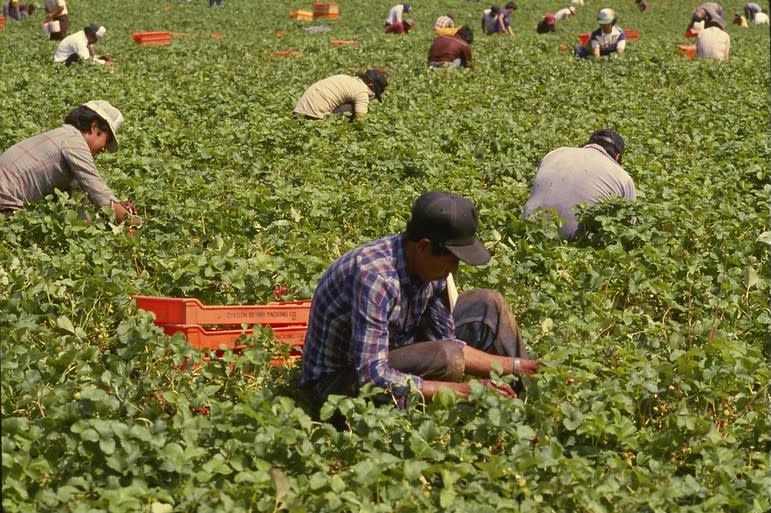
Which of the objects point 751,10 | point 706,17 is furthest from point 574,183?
point 751,10

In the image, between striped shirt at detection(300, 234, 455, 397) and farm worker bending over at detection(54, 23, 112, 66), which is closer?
striped shirt at detection(300, 234, 455, 397)

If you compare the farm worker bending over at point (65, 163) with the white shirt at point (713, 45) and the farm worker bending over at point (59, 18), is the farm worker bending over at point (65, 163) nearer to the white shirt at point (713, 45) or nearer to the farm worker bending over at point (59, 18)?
the white shirt at point (713, 45)

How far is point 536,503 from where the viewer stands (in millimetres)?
3965

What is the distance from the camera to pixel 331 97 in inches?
436

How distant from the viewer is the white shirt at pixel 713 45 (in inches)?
702

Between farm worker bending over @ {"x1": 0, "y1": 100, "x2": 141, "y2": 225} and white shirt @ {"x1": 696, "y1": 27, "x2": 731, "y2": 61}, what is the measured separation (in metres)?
13.0

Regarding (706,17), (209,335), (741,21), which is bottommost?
(741,21)

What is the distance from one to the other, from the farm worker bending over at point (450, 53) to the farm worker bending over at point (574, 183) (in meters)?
8.78

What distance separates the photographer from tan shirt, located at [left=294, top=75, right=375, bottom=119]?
11047 mm

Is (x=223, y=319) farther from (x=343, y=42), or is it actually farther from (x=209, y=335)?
(x=343, y=42)

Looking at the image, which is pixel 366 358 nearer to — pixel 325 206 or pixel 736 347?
pixel 736 347

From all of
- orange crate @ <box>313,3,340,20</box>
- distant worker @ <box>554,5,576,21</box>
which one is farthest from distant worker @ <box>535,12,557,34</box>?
orange crate @ <box>313,3,340,20</box>

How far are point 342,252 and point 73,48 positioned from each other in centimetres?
1024

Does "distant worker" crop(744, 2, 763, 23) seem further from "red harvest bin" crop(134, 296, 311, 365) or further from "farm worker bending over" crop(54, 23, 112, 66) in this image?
"red harvest bin" crop(134, 296, 311, 365)
